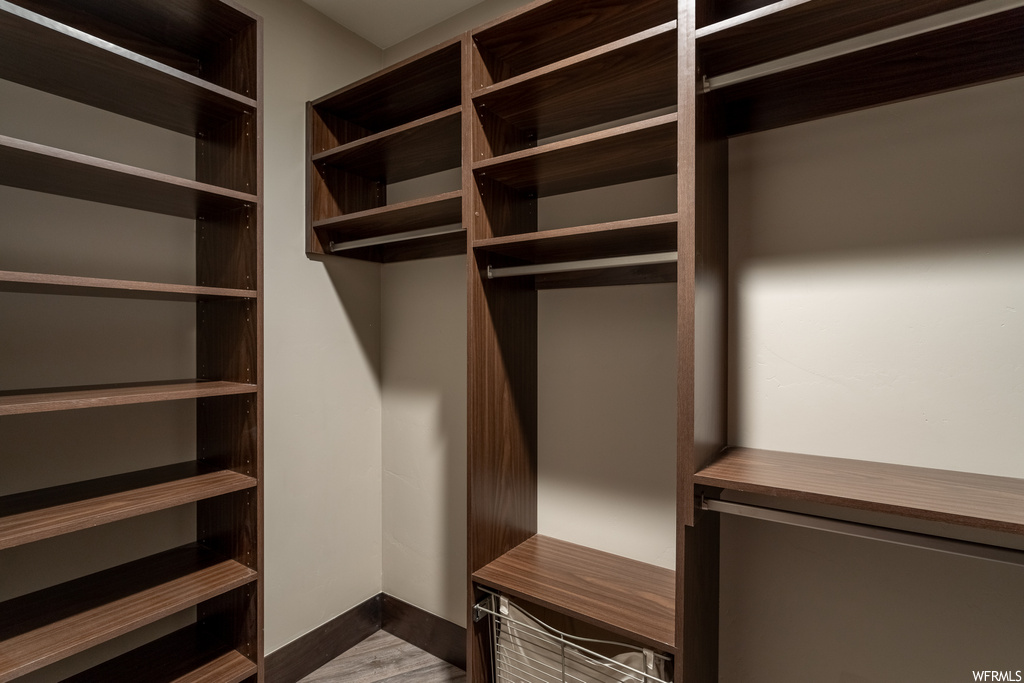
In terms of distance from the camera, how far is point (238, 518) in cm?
149

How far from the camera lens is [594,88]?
1.36 meters

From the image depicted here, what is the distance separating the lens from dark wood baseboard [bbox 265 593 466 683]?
186cm

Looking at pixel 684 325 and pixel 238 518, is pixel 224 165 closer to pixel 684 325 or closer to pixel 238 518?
pixel 238 518

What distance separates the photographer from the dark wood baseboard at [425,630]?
6.46 feet

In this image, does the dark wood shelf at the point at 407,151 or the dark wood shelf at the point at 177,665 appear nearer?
the dark wood shelf at the point at 177,665

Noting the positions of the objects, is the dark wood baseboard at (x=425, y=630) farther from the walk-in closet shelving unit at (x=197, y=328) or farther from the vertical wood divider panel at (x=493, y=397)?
the walk-in closet shelving unit at (x=197, y=328)

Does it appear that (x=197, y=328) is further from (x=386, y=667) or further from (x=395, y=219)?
(x=386, y=667)

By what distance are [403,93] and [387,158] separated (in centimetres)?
24

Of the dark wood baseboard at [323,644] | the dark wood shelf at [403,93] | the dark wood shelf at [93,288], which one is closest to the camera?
the dark wood shelf at [93,288]

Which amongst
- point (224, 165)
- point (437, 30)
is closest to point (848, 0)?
point (437, 30)

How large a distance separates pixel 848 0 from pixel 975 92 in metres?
0.40

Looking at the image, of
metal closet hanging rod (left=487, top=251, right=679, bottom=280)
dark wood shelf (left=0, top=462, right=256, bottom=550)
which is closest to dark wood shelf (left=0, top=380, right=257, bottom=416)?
dark wood shelf (left=0, top=462, right=256, bottom=550)

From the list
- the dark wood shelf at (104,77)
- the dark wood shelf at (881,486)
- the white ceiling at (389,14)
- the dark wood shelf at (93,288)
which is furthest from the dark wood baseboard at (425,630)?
the white ceiling at (389,14)

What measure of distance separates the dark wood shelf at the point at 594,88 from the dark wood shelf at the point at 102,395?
3.80 ft
